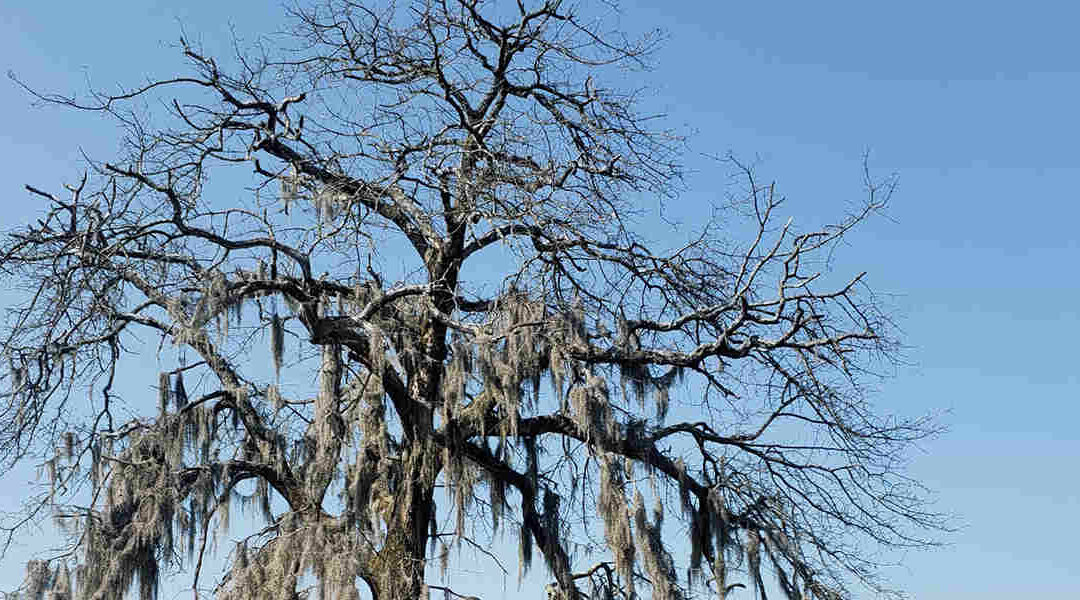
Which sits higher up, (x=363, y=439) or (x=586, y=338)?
(x=586, y=338)

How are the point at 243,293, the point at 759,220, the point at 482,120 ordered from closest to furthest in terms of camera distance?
1. the point at 243,293
2. the point at 759,220
3. the point at 482,120

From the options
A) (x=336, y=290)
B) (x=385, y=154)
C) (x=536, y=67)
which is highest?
(x=536, y=67)

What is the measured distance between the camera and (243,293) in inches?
289

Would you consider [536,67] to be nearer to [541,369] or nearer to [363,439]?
[541,369]

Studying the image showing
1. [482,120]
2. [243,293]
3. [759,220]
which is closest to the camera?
[243,293]

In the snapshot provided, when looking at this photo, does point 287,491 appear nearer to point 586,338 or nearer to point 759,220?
point 586,338

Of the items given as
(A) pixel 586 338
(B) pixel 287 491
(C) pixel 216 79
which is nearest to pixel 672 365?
(A) pixel 586 338

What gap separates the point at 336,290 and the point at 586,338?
5.11 feet

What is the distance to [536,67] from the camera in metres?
8.54

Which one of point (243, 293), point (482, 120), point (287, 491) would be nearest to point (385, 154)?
point (482, 120)

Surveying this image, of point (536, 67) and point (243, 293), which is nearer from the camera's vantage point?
point (243, 293)

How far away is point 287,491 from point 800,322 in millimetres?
3203

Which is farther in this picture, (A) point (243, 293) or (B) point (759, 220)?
(B) point (759, 220)

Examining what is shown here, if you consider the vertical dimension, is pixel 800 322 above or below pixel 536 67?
below
